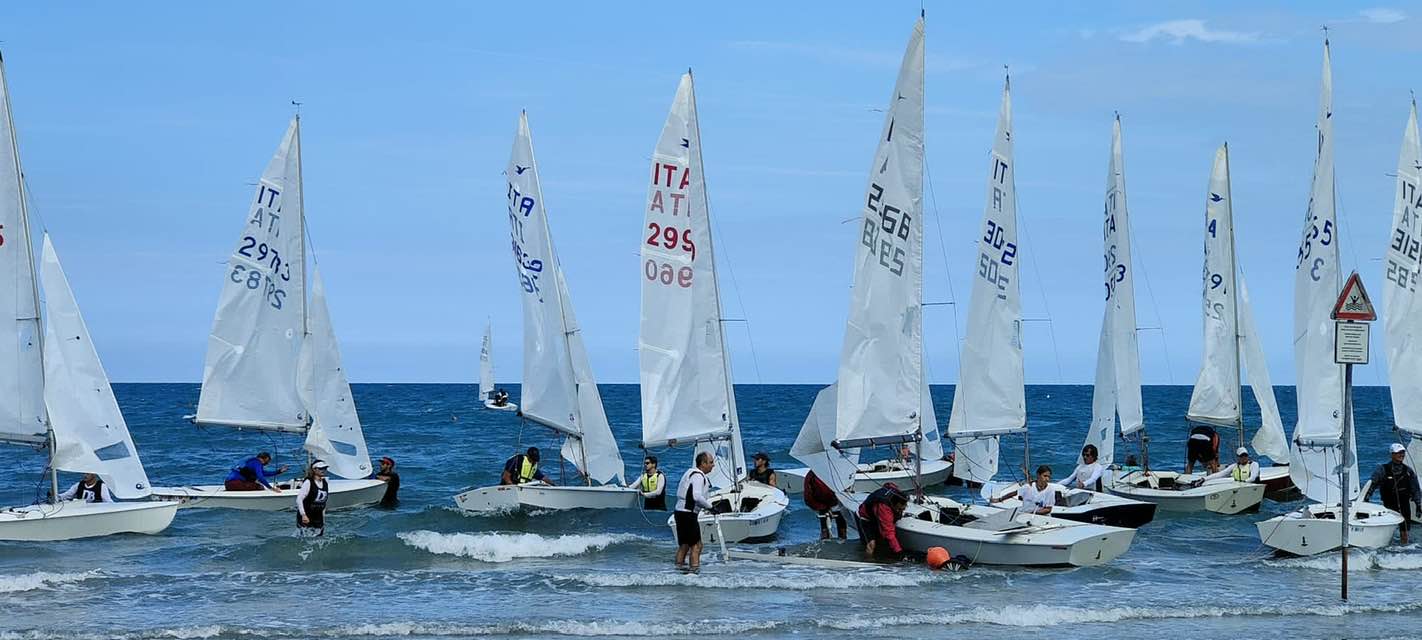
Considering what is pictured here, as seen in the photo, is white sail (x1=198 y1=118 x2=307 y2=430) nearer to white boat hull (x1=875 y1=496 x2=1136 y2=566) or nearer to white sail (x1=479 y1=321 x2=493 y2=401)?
white boat hull (x1=875 y1=496 x2=1136 y2=566)

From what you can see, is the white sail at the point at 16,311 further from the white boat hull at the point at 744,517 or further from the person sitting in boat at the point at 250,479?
the white boat hull at the point at 744,517

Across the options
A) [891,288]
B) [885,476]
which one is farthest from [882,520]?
[885,476]

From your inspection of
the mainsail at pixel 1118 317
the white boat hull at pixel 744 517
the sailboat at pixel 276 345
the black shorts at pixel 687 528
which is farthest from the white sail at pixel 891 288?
the sailboat at pixel 276 345

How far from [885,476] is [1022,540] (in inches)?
334

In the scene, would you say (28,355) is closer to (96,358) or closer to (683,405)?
(96,358)

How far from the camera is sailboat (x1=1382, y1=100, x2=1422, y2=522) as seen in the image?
21.5 m

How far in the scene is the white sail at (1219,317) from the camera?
27.3 metres

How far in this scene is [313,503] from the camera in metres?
20.9

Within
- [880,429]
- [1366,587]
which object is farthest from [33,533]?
[1366,587]

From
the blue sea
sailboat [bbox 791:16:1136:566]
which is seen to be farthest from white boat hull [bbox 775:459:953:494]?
sailboat [bbox 791:16:1136:566]

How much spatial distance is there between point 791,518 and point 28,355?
1149 centimetres

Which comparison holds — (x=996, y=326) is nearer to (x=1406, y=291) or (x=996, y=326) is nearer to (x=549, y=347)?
(x=1406, y=291)

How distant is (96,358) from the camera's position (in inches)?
823

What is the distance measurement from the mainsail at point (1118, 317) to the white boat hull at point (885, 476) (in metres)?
3.13
